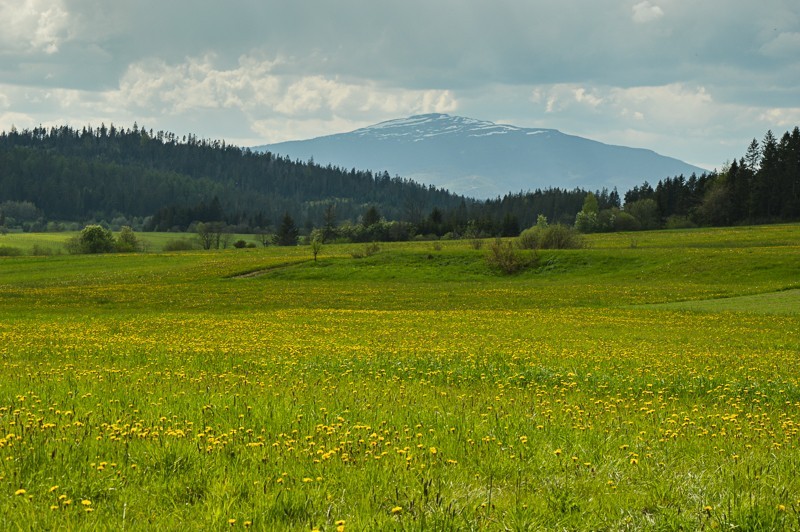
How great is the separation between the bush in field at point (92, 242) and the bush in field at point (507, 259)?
9504 cm

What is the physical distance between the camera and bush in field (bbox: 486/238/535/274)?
77.9 metres

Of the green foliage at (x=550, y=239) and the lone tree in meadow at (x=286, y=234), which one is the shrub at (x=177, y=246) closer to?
the lone tree in meadow at (x=286, y=234)

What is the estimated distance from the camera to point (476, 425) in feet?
28.8

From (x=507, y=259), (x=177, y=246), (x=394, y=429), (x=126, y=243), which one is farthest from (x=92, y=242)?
(x=394, y=429)

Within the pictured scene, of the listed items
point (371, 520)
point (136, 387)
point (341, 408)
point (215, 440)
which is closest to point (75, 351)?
point (136, 387)

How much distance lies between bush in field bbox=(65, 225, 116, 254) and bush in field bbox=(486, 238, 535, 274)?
95043 mm

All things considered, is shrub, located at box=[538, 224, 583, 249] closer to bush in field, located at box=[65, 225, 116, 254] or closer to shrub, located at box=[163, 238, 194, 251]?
shrub, located at box=[163, 238, 194, 251]

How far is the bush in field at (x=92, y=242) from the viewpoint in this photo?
13900 cm

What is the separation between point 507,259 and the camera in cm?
7812

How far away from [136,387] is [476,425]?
6.05m

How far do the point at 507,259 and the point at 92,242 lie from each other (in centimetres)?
9793

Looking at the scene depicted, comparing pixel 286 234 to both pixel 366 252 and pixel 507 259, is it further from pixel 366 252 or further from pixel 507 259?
pixel 507 259

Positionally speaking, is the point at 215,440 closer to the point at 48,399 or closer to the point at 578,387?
the point at 48,399

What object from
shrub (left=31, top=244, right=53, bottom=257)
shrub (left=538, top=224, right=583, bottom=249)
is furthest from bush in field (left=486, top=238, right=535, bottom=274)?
shrub (left=31, top=244, right=53, bottom=257)
